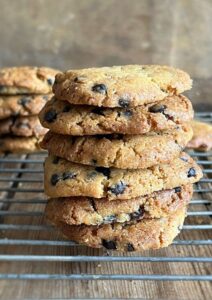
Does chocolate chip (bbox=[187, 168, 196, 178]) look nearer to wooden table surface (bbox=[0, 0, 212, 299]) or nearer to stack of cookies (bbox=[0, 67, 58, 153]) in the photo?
stack of cookies (bbox=[0, 67, 58, 153])

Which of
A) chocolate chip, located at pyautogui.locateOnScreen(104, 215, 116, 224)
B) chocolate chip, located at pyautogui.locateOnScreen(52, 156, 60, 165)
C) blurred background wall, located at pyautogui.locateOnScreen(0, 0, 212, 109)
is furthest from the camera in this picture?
blurred background wall, located at pyautogui.locateOnScreen(0, 0, 212, 109)

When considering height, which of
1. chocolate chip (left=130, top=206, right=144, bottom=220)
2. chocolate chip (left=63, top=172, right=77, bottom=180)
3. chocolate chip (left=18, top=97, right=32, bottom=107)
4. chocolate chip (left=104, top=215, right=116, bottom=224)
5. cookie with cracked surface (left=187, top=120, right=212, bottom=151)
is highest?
chocolate chip (left=63, top=172, right=77, bottom=180)

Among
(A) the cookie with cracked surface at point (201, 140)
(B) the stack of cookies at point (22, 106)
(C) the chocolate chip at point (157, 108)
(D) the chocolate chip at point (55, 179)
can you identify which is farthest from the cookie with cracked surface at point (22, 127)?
(C) the chocolate chip at point (157, 108)

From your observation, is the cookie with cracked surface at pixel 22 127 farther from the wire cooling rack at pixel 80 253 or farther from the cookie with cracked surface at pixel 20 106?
the wire cooling rack at pixel 80 253

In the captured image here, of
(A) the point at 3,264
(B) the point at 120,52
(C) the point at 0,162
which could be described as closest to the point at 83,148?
(A) the point at 3,264

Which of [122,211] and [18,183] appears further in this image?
[18,183]

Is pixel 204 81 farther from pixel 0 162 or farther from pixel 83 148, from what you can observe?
pixel 83 148

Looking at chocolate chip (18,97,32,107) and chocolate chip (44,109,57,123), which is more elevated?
chocolate chip (44,109,57,123)

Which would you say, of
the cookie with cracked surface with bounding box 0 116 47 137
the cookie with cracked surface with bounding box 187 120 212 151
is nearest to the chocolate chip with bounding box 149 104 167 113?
the cookie with cracked surface with bounding box 187 120 212 151
